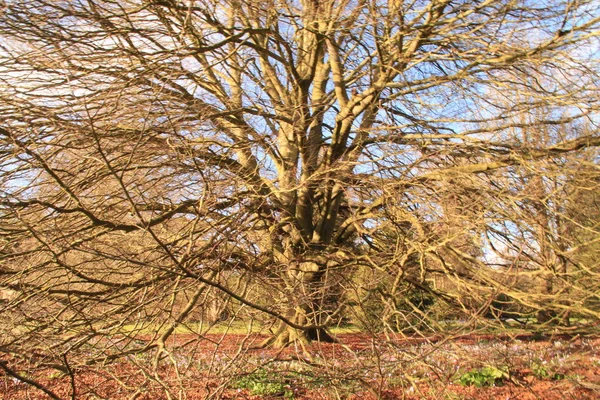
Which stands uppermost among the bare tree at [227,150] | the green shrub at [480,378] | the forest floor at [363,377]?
the bare tree at [227,150]

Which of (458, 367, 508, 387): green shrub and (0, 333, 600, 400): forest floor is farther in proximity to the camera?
(458, 367, 508, 387): green shrub

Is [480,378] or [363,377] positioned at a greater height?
[363,377]

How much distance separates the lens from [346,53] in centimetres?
765

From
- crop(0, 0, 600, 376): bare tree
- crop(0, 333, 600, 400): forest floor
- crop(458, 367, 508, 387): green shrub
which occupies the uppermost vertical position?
crop(0, 0, 600, 376): bare tree

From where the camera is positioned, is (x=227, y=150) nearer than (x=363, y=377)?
No

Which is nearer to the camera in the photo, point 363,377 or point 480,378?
point 363,377

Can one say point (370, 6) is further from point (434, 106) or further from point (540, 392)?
point (540, 392)

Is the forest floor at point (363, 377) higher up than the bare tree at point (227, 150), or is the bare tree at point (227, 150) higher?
the bare tree at point (227, 150)

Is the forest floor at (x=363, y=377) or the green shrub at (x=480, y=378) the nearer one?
the forest floor at (x=363, y=377)

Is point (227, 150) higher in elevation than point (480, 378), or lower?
higher

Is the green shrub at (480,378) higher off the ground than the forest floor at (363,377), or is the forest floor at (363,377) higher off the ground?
the forest floor at (363,377)

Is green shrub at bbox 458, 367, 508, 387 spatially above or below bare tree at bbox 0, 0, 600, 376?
below

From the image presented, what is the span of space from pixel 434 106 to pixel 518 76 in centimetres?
118

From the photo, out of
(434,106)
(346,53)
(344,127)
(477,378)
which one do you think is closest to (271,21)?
(346,53)
